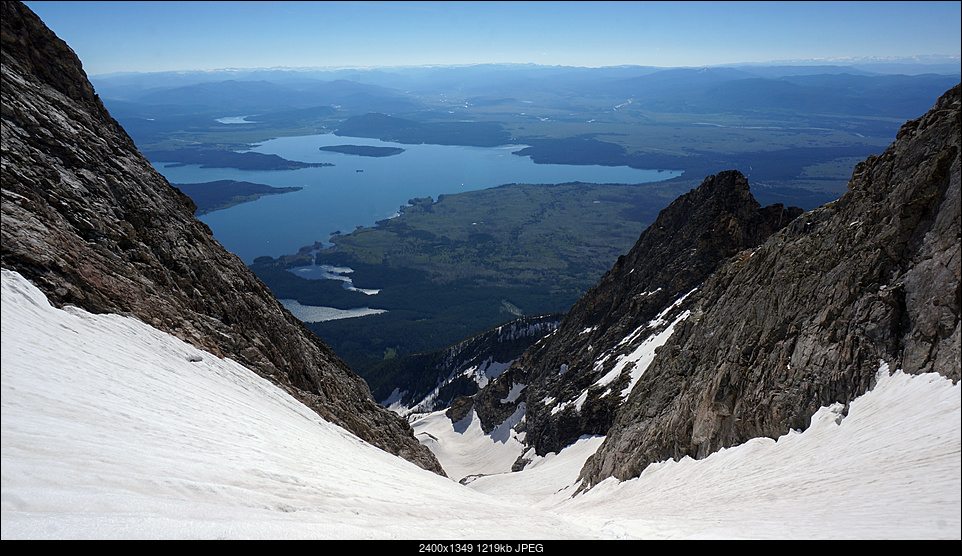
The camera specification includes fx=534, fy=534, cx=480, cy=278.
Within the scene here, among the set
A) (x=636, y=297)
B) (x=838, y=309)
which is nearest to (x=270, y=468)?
(x=838, y=309)

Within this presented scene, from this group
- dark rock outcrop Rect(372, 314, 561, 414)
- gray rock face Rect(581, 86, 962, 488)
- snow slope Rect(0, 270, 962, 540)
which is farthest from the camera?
dark rock outcrop Rect(372, 314, 561, 414)

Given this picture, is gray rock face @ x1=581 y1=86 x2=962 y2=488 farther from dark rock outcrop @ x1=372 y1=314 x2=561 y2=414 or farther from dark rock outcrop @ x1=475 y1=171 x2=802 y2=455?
dark rock outcrop @ x1=372 y1=314 x2=561 y2=414

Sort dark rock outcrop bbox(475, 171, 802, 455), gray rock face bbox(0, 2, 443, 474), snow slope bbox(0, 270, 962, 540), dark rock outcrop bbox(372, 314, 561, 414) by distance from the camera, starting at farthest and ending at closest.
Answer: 1. dark rock outcrop bbox(372, 314, 561, 414)
2. dark rock outcrop bbox(475, 171, 802, 455)
3. gray rock face bbox(0, 2, 443, 474)
4. snow slope bbox(0, 270, 962, 540)

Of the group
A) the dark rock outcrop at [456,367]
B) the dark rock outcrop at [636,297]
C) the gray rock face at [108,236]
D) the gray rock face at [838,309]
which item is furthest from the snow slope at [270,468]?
the dark rock outcrop at [456,367]

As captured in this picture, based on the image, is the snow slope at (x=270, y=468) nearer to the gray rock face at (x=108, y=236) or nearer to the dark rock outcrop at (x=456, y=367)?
the gray rock face at (x=108, y=236)

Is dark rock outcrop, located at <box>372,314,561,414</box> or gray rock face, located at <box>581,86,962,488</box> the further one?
dark rock outcrop, located at <box>372,314,561,414</box>

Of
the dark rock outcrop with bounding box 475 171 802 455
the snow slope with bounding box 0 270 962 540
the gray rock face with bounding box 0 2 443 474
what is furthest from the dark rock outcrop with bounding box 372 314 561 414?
the snow slope with bounding box 0 270 962 540

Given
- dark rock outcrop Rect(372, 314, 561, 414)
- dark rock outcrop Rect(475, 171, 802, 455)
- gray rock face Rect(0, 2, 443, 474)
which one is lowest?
dark rock outcrop Rect(372, 314, 561, 414)

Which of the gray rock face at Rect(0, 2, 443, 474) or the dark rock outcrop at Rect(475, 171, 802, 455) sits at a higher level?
the gray rock face at Rect(0, 2, 443, 474)
